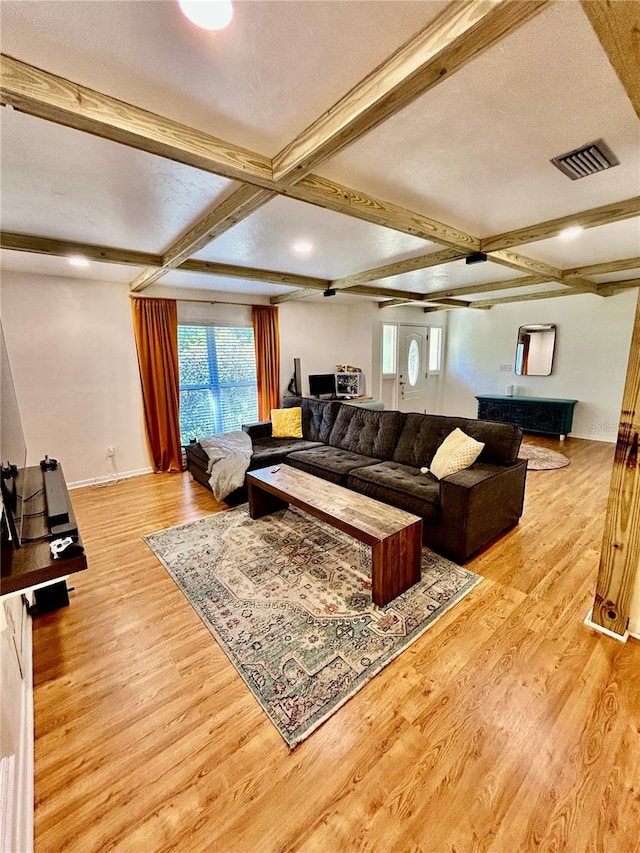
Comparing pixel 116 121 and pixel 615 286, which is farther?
pixel 615 286

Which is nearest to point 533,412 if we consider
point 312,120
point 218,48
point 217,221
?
point 217,221

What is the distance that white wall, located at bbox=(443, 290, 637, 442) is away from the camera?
5.54 metres

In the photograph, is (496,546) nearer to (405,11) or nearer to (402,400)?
(405,11)

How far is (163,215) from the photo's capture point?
2.33m

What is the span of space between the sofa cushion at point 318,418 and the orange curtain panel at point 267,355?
2.94 feet

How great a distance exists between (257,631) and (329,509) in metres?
0.82

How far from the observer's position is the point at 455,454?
2.74 metres

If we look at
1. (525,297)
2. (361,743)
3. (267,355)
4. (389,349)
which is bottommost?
(361,743)

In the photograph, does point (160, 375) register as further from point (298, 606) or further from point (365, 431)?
point (298, 606)

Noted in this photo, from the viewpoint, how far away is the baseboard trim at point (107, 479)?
4129 millimetres

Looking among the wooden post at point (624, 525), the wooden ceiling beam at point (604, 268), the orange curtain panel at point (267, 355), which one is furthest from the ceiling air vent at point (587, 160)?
the orange curtain panel at point (267, 355)

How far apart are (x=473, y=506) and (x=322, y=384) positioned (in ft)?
12.4

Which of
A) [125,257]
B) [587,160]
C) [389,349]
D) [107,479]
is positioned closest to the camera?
[587,160]

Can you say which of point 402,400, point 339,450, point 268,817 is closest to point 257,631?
point 268,817
